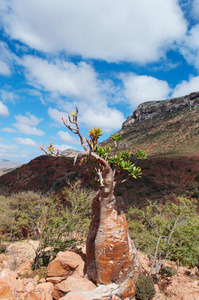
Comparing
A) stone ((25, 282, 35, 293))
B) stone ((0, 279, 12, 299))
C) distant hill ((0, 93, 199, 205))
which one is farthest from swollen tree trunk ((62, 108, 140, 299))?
distant hill ((0, 93, 199, 205))

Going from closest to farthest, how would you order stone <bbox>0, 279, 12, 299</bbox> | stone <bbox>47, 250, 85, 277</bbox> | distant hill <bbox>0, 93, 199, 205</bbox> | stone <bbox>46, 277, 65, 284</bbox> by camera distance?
stone <bbox>0, 279, 12, 299</bbox> → stone <bbox>46, 277, 65, 284</bbox> → stone <bbox>47, 250, 85, 277</bbox> → distant hill <bbox>0, 93, 199, 205</bbox>

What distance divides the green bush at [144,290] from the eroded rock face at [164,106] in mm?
78302

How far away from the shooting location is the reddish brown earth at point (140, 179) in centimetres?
2754

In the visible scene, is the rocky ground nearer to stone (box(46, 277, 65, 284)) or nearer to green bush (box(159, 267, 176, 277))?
stone (box(46, 277, 65, 284))

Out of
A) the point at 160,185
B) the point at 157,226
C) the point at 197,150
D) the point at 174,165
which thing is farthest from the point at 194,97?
the point at 157,226

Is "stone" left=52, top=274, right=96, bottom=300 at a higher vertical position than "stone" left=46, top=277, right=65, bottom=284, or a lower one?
higher

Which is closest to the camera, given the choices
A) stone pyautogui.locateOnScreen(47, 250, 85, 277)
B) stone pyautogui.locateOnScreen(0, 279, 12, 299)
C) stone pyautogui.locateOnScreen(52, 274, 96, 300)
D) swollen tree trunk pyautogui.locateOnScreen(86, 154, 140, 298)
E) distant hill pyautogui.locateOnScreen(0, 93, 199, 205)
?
stone pyautogui.locateOnScreen(0, 279, 12, 299)

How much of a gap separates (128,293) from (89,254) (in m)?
2.11

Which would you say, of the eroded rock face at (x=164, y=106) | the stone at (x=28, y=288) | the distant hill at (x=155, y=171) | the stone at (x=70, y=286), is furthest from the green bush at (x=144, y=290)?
the eroded rock face at (x=164, y=106)

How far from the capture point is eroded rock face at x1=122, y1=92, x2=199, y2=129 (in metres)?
81.7

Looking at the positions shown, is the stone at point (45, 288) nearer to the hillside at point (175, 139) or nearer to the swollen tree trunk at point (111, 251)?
the swollen tree trunk at point (111, 251)

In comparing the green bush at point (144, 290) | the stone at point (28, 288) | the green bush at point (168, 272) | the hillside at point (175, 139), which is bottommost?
the green bush at point (168, 272)

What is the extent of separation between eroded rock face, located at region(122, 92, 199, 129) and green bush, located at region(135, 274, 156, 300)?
78.3 m

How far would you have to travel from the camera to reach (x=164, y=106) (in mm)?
95062
